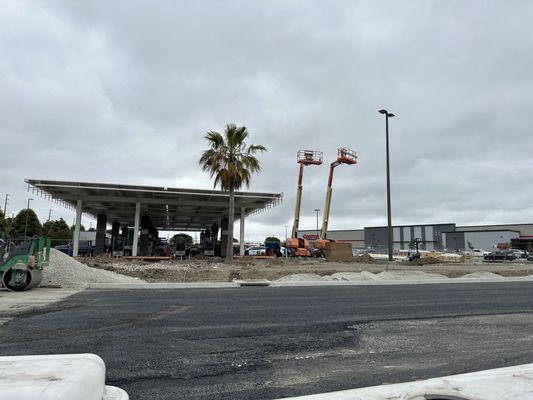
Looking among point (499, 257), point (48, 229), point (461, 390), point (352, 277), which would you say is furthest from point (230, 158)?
point (48, 229)

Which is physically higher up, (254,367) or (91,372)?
(91,372)

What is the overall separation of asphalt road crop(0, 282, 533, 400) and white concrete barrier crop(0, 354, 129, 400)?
6.34 ft

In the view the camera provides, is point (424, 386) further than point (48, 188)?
No

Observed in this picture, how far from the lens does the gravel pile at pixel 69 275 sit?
61.9ft

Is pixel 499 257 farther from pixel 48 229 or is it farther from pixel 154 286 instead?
pixel 48 229

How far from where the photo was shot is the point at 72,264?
2036cm

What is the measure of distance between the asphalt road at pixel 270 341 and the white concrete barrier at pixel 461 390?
932 mm

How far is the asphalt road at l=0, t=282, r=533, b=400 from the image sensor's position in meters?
5.72

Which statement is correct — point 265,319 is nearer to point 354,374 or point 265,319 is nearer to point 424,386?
point 354,374

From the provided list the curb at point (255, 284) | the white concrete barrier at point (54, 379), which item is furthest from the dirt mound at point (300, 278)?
the white concrete barrier at point (54, 379)

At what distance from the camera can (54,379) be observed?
2.87m

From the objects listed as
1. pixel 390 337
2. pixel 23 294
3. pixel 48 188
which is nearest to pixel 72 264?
pixel 23 294

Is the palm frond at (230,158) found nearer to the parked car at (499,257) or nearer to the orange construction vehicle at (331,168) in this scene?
the orange construction vehicle at (331,168)

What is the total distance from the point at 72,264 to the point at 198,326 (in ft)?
43.4
